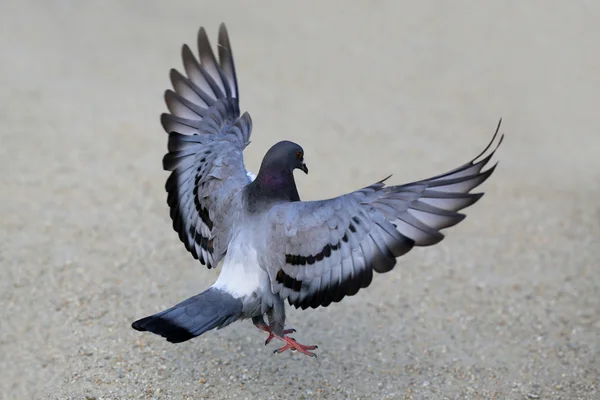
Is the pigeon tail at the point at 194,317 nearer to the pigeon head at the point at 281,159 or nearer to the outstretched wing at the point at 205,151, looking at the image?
the outstretched wing at the point at 205,151

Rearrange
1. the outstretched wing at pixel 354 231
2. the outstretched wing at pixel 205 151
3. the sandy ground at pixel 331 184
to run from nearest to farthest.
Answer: the outstretched wing at pixel 354 231 → the outstretched wing at pixel 205 151 → the sandy ground at pixel 331 184

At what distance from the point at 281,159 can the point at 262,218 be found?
0.36 metres

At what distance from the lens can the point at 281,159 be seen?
15.8 feet

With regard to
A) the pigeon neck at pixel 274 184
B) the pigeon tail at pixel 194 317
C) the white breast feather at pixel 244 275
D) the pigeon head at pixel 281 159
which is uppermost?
the pigeon head at pixel 281 159

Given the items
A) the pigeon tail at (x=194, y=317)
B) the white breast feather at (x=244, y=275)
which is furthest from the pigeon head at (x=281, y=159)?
the pigeon tail at (x=194, y=317)

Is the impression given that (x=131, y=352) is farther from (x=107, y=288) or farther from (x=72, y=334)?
(x=107, y=288)

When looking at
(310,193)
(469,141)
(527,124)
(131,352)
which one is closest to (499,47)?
(527,124)

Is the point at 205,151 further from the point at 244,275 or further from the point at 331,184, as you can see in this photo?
the point at 331,184

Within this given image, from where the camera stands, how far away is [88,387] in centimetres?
519

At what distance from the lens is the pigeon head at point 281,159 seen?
479cm

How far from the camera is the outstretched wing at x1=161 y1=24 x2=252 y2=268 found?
5031 millimetres

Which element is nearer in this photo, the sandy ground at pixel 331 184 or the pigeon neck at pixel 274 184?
the pigeon neck at pixel 274 184

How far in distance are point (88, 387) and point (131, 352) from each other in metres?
0.47

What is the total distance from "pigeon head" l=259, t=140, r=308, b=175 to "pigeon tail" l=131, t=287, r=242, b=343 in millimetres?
746
